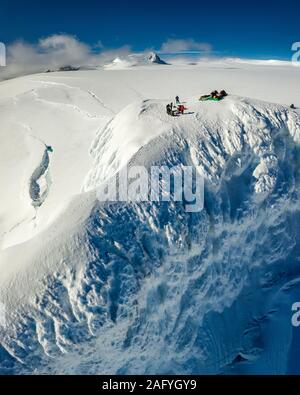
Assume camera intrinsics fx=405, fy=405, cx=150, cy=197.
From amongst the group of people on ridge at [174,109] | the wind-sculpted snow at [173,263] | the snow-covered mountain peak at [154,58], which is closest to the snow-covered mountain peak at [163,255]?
the wind-sculpted snow at [173,263]

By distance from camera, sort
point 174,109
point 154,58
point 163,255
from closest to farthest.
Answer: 1. point 163,255
2. point 174,109
3. point 154,58

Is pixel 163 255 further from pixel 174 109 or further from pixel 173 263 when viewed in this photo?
pixel 174 109

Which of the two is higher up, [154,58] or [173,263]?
[154,58]

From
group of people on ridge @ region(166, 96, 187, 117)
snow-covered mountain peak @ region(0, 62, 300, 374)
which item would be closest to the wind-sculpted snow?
snow-covered mountain peak @ region(0, 62, 300, 374)

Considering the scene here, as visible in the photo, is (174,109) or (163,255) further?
(174,109)

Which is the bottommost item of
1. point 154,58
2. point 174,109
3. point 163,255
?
point 163,255

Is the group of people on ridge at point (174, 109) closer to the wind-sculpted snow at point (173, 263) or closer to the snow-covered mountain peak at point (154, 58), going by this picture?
the wind-sculpted snow at point (173, 263)

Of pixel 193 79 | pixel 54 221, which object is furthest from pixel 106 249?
pixel 193 79

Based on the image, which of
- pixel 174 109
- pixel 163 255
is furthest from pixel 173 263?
pixel 174 109
